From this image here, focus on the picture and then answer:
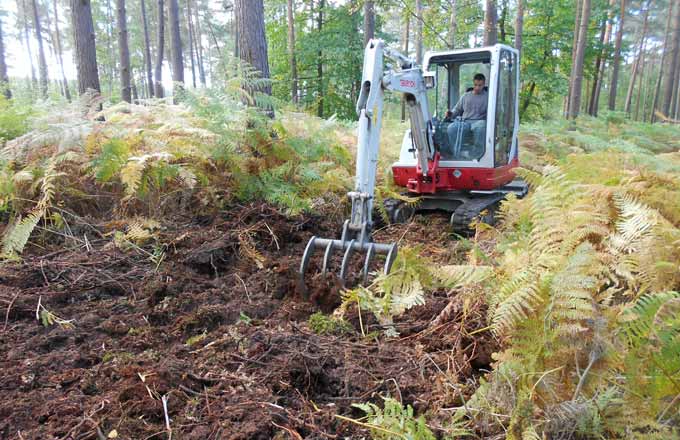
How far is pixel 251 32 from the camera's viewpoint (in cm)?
698

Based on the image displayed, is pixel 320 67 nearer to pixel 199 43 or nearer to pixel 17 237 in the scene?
pixel 17 237

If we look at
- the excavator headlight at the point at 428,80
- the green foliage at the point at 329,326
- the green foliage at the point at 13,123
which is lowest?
the green foliage at the point at 329,326

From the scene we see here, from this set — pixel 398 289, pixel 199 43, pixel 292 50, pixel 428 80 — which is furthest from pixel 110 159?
pixel 199 43

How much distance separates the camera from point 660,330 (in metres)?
2.08

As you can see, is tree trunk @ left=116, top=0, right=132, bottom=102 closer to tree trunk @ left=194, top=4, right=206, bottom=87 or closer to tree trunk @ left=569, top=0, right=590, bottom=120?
tree trunk @ left=569, top=0, right=590, bottom=120

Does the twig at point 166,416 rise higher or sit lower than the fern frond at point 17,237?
lower

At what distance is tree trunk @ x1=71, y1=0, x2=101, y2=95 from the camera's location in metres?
8.11

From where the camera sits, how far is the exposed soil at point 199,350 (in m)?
2.37

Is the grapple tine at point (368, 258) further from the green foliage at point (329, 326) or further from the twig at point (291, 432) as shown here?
the twig at point (291, 432)

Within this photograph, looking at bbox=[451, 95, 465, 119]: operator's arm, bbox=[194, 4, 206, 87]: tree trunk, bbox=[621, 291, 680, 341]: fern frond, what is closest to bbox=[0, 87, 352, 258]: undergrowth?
bbox=[451, 95, 465, 119]: operator's arm

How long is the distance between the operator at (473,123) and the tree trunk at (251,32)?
8.97 feet

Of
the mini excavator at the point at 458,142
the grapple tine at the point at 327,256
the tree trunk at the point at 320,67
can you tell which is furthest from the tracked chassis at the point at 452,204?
the tree trunk at the point at 320,67

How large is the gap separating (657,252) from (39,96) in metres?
8.15

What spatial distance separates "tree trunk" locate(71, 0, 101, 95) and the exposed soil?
4.83 m
